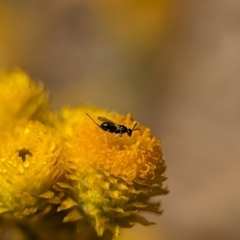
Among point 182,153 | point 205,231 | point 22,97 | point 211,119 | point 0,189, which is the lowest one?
point 0,189

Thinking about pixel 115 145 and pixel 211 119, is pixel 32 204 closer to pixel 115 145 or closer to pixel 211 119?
pixel 115 145

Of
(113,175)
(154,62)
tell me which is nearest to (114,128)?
(113,175)

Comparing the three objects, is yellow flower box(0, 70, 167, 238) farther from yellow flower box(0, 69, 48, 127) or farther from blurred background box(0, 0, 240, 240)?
blurred background box(0, 0, 240, 240)

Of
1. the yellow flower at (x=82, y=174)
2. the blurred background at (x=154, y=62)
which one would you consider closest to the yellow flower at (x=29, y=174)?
the yellow flower at (x=82, y=174)

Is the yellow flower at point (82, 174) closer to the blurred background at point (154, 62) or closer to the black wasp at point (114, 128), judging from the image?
the black wasp at point (114, 128)

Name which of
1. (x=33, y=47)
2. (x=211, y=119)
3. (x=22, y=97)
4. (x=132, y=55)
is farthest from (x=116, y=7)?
(x=22, y=97)

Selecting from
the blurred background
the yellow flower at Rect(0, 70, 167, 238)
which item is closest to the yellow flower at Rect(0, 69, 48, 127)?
the yellow flower at Rect(0, 70, 167, 238)

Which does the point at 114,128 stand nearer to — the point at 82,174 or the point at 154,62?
the point at 82,174
